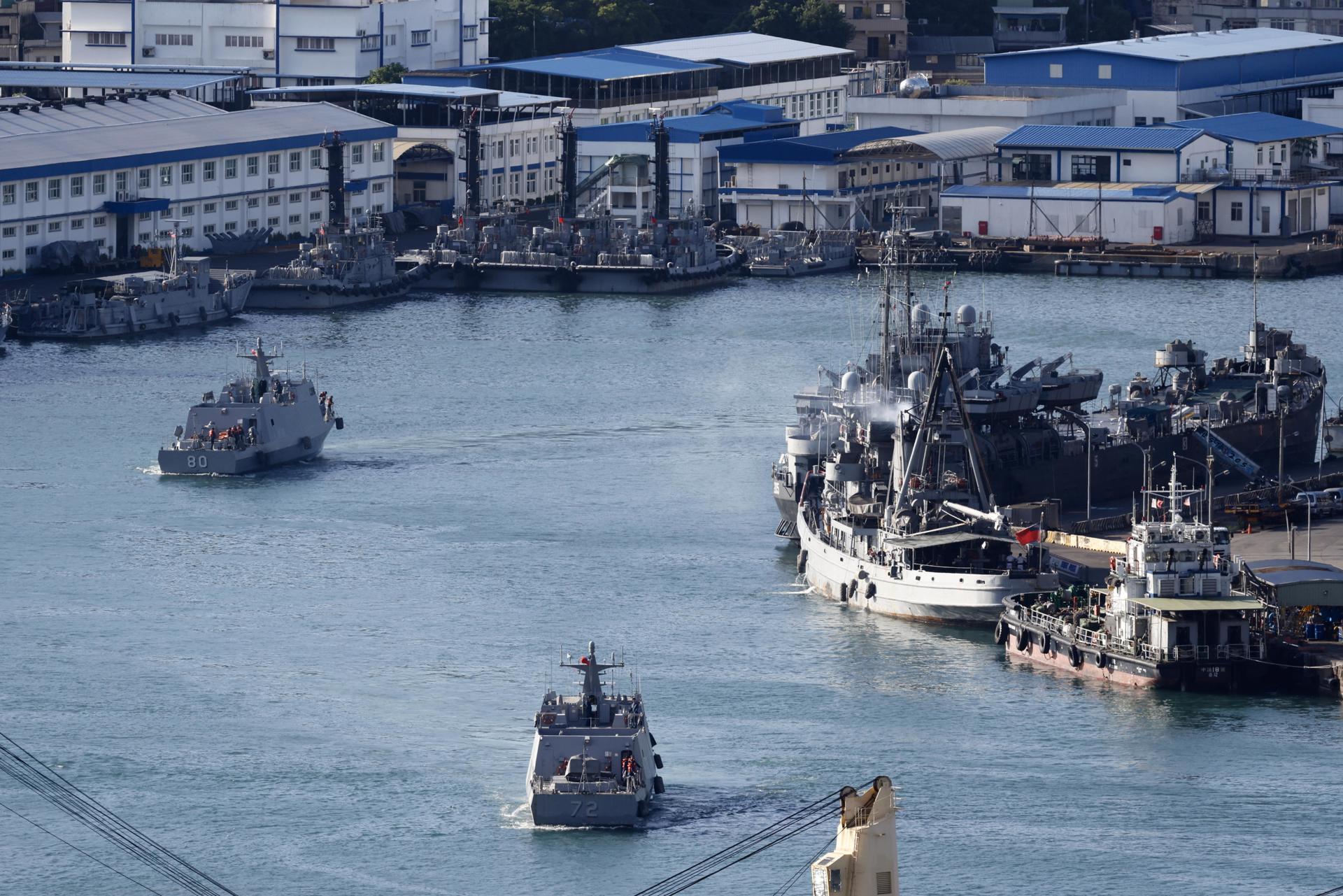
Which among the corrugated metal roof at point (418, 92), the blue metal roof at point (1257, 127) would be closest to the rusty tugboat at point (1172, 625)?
the blue metal roof at point (1257, 127)

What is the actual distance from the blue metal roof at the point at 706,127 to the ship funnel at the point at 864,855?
239 ft

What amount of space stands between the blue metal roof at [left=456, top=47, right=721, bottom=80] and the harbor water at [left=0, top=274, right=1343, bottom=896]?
121 feet

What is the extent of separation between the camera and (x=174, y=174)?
3342 inches

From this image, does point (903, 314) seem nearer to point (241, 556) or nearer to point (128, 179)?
point (241, 556)

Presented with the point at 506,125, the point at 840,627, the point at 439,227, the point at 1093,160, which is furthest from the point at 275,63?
the point at 840,627

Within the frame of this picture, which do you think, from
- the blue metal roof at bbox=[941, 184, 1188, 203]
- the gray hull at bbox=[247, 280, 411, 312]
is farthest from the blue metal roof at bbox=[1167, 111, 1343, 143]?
the gray hull at bbox=[247, 280, 411, 312]

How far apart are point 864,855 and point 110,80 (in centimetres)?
7908

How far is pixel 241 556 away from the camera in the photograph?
49.4 meters

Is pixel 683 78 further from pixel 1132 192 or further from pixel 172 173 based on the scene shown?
pixel 172 173

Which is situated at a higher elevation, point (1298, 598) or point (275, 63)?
point (275, 63)

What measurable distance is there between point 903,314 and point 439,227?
3673cm

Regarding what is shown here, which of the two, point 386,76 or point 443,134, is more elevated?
point 386,76

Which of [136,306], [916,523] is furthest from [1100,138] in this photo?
[916,523]

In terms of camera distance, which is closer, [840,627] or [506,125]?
[840,627]
